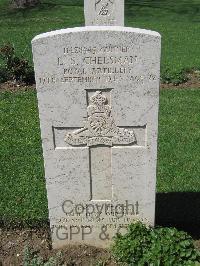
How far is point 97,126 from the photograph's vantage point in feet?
14.5

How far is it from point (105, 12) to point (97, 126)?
5208 millimetres

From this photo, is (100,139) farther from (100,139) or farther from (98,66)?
(98,66)

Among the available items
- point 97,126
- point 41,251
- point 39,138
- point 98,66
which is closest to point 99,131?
point 97,126

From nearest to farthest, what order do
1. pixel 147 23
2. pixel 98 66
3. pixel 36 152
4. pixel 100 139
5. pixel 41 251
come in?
pixel 98 66
pixel 100 139
pixel 41 251
pixel 36 152
pixel 147 23

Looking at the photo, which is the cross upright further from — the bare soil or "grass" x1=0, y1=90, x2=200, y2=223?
"grass" x1=0, y1=90, x2=200, y2=223

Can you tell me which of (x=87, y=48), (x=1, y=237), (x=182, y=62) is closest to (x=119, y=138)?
(x=87, y=48)

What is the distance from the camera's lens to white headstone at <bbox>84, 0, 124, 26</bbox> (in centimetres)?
897

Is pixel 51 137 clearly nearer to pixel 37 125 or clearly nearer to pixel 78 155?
pixel 78 155

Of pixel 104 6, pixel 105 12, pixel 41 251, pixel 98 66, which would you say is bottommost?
pixel 41 251

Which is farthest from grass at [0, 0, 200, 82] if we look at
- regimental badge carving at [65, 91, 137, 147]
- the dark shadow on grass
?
regimental badge carving at [65, 91, 137, 147]

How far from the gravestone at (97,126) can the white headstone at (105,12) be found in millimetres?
4985

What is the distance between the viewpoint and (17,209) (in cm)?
594

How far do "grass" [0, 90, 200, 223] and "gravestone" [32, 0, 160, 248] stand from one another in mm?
981

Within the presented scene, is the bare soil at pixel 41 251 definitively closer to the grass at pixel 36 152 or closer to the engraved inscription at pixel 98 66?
the grass at pixel 36 152
